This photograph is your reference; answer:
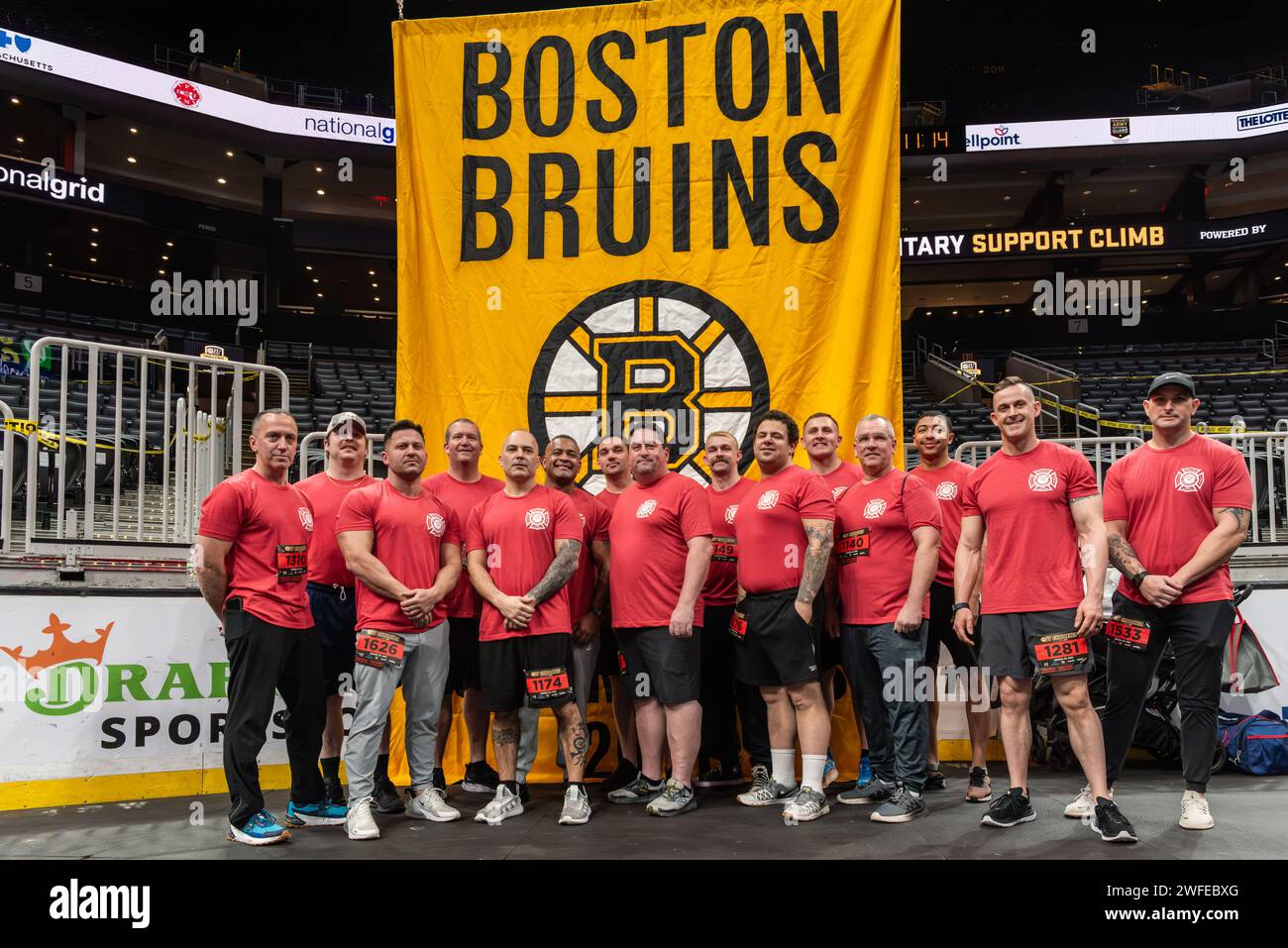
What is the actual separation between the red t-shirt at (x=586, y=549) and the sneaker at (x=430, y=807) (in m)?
1.07

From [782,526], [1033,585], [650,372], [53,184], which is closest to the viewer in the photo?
[1033,585]

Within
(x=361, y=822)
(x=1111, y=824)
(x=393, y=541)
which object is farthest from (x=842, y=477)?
(x=361, y=822)

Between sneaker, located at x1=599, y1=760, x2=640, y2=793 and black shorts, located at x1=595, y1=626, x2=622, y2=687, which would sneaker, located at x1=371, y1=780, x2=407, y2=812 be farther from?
black shorts, located at x1=595, y1=626, x2=622, y2=687

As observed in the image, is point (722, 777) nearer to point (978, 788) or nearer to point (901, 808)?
point (901, 808)

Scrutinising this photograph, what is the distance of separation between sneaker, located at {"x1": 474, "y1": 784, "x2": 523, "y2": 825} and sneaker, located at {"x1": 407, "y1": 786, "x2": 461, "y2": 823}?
0.13 metres

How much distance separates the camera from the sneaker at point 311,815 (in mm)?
4465

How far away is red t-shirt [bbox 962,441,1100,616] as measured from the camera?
13.5 feet

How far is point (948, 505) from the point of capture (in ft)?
17.1

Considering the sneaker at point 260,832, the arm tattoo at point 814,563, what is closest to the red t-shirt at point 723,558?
the arm tattoo at point 814,563

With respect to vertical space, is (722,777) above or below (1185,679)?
below

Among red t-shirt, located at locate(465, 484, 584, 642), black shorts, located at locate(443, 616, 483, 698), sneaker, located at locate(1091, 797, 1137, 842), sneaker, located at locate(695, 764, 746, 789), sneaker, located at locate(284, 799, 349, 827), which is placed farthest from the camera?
sneaker, located at locate(695, 764, 746, 789)

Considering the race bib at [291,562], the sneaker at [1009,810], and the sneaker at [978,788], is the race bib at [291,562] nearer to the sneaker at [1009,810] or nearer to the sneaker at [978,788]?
the sneaker at [1009,810]

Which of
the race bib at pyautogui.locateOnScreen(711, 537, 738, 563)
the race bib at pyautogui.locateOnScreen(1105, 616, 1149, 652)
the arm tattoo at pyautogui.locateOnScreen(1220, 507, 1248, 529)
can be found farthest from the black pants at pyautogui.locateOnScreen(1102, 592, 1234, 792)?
the race bib at pyautogui.locateOnScreen(711, 537, 738, 563)

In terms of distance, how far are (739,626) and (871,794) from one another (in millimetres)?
1075
